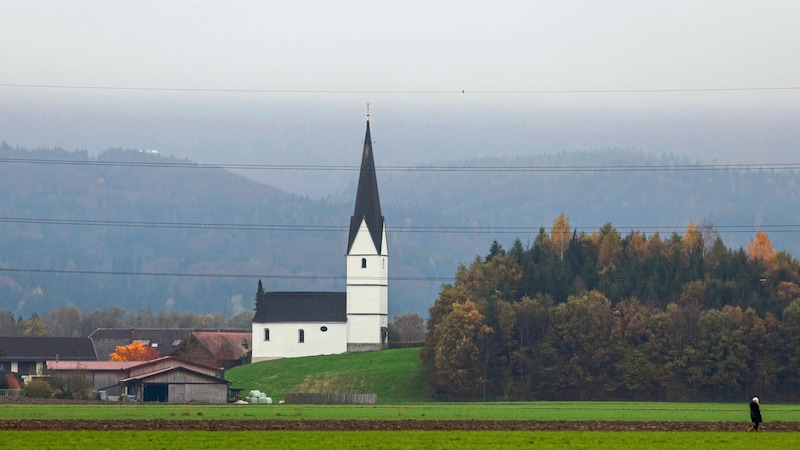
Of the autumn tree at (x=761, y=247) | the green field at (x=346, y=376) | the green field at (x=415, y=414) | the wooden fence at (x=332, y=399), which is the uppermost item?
the autumn tree at (x=761, y=247)

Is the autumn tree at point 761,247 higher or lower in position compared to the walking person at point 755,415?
higher

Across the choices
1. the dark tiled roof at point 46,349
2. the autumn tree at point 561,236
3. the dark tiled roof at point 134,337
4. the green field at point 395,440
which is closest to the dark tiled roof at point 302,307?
the dark tiled roof at point 46,349

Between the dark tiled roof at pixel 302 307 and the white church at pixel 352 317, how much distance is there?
0.33 ft

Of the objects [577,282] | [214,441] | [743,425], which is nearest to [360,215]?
[577,282]

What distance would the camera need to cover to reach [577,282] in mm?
126438

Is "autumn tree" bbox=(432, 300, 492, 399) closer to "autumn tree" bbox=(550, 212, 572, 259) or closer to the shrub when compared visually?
"autumn tree" bbox=(550, 212, 572, 259)

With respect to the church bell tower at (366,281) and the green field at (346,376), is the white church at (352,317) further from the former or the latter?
the green field at (346,376)

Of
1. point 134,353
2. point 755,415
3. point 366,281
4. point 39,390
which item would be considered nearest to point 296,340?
point 366,281

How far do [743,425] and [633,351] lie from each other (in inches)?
1856

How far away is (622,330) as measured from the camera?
108 m

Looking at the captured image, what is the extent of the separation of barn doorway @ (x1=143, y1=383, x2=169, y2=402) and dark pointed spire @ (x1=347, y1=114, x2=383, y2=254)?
43.2 m

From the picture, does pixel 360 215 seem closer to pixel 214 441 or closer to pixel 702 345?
pixel 702 345

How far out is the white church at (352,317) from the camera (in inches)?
5719

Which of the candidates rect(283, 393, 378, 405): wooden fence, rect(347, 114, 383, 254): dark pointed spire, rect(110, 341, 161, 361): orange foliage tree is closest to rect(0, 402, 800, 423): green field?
rect(283, 393, 378, 405): wooden fence
